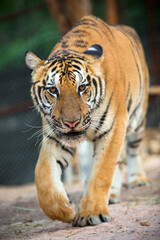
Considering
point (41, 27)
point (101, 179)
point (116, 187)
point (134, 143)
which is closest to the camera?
point (101, 179)

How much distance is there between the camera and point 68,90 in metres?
2.67

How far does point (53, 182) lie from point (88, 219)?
35 centimetres

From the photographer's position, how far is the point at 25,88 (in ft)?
Answer: 21.7

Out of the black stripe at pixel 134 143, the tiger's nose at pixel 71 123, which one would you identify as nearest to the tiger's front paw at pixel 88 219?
the tiger's nose at pixel 71 123

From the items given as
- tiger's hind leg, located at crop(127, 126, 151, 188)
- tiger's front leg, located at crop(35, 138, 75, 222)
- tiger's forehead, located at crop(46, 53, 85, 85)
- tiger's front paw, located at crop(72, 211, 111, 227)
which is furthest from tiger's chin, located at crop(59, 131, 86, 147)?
tiger's hind leg, located at crop(127, 126, 151, 188)

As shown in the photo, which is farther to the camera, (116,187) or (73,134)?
(116,187)

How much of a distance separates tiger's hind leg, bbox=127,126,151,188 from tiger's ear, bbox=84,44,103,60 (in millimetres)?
1705

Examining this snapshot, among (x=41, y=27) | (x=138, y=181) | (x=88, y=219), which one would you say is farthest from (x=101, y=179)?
(x=41, y=27)

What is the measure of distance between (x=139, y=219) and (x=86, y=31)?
157cm

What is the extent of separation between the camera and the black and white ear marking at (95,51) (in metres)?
2.93

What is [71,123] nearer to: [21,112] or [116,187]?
[116,187]

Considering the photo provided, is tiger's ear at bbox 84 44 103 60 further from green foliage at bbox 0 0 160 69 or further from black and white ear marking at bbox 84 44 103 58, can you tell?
green foliage at bbox 0 0 160 69

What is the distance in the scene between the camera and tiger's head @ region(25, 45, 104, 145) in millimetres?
2632

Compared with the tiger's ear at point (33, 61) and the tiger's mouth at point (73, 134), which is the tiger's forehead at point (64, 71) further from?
the tiger's mouth at point (73, 134)
